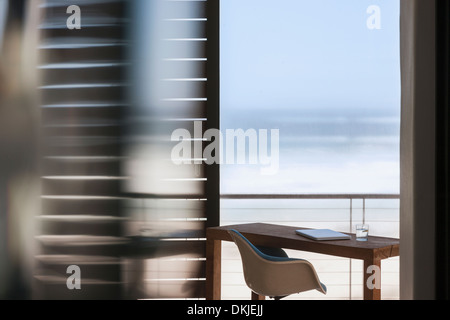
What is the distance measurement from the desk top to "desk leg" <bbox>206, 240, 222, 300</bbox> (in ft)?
0.27

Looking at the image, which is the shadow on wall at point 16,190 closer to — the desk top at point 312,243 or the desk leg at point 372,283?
the desk top at point 312,243

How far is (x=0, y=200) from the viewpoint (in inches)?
138

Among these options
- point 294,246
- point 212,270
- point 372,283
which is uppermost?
point 294,246

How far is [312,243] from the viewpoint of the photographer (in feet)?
8.68

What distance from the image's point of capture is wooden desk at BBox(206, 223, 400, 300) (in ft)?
Result: 7.89

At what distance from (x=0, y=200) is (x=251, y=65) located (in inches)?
359

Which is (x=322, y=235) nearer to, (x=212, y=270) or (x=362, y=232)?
(x=362, y=232)

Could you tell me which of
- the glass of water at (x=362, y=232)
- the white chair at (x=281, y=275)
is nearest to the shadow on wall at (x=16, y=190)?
the white chair at (x=281, y=275)

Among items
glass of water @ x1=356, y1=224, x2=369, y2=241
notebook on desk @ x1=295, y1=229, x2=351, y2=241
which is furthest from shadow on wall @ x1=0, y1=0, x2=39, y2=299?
glass of water @ x1=356, y1=224, x2=369, y2=241

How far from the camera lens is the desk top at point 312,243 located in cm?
242

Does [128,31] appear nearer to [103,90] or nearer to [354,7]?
[103,90]

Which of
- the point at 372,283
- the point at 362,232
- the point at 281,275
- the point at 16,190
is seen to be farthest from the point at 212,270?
the point at 16,190

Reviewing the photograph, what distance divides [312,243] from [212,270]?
2.73 ft
